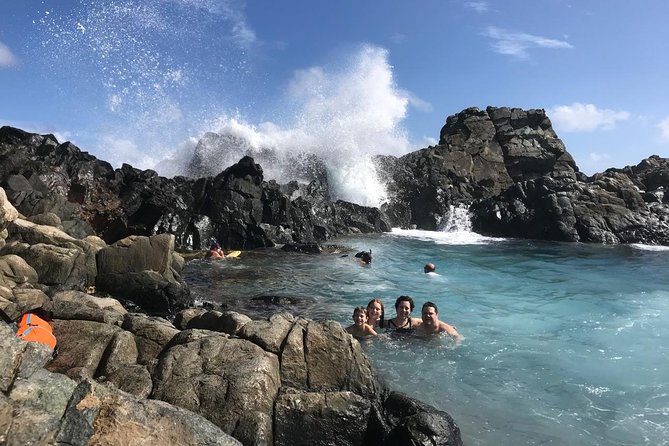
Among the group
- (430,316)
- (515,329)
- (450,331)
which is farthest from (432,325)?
(515,329)

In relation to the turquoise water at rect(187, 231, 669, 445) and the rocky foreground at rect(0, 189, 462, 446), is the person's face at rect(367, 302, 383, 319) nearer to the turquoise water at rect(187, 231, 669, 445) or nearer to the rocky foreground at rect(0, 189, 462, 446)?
the turquoise water at rect(187, 231, 669, 445)

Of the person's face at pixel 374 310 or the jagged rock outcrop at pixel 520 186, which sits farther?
the jagged rock outcrop at pixel 520 186

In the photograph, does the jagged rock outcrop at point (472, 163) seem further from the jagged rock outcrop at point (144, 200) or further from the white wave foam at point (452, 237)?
the jagged rock outcrop at point (144, 200)

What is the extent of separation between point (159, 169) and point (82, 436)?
58334 mm

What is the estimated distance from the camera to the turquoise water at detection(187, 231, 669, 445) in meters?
7.00

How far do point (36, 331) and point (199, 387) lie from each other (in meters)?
2.17

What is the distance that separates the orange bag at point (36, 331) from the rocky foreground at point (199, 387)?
0.69 feet

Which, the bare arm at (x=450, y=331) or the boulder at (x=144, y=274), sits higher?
the boulder at (x=144, y=274)

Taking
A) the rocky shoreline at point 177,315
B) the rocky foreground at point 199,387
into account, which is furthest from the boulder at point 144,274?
the rocky foreground at point 199,387

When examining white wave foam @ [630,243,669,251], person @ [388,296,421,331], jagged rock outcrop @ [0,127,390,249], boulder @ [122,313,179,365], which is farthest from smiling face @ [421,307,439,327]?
A: white wave foam @ [630,243,669,251]

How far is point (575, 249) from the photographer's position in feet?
96.9

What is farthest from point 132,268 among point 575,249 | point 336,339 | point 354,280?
point 575,249

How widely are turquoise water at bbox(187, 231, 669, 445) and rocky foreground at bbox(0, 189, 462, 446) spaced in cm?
180

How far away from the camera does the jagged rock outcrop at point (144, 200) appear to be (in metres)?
21.5
